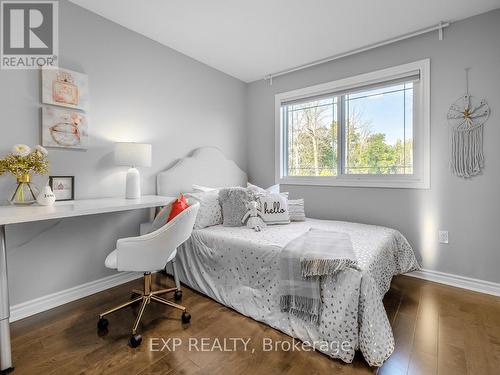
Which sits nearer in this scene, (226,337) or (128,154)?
(226,337)

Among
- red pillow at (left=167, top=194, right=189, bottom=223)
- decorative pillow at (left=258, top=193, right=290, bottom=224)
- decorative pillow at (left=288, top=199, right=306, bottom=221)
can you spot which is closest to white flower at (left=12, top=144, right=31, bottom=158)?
red pillow at (left=167, top=194, right=189, bottom=223)

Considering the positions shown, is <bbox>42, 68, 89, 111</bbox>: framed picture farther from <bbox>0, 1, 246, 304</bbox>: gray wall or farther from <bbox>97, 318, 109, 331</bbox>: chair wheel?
<bbox>97, 318, 109, 331</bbox>: chair wheel

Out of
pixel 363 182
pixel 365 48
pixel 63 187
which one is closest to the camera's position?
pixel 63 187

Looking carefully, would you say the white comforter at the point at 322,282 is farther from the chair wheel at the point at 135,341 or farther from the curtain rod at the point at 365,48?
the curtain rod at the point at 365,48

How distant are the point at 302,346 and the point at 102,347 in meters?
1.25

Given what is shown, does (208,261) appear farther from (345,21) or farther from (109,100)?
(345,21)

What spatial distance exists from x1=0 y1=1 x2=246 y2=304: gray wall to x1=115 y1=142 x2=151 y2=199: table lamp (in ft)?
0.72

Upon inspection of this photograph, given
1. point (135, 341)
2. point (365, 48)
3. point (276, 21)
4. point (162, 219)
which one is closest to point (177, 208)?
point (162, 219)

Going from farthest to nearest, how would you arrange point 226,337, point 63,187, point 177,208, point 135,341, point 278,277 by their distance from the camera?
1. point 63,187
2. point 177,208
3. point 278,277
4. point 226,337
5. point 135,341

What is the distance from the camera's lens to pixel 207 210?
2582 mm

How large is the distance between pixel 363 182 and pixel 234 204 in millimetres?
1522

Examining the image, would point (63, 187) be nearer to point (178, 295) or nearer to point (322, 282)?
point (178, 295)

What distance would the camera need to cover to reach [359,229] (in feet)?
8.07

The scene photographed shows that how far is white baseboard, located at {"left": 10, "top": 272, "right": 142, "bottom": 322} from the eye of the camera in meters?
1.91
